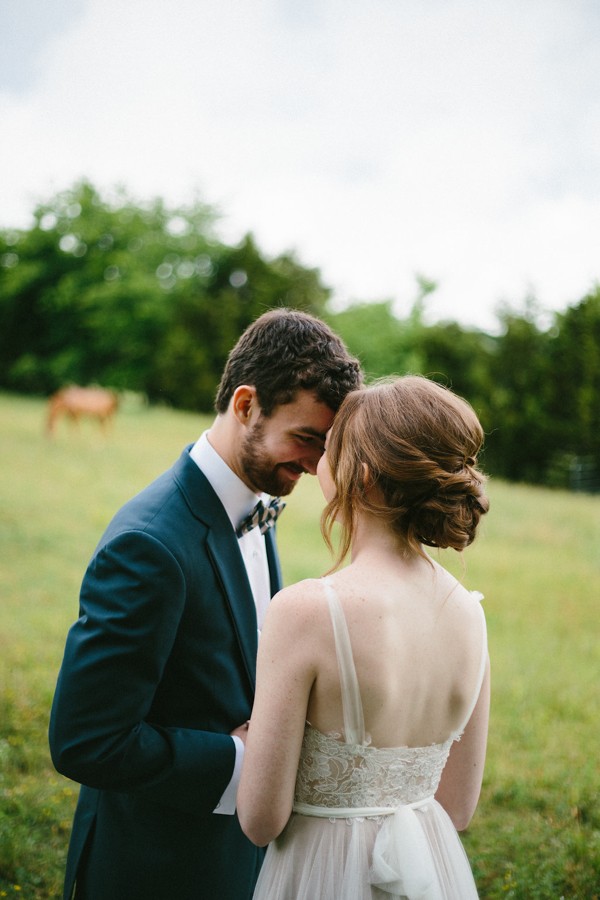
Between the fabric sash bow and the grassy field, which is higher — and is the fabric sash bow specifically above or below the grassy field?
above

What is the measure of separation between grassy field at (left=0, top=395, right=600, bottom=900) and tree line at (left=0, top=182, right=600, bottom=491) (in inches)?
53.7

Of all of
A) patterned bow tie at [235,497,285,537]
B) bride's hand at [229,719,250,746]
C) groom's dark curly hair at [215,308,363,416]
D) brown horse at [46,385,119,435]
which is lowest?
brown horse at [46,385,119,435]

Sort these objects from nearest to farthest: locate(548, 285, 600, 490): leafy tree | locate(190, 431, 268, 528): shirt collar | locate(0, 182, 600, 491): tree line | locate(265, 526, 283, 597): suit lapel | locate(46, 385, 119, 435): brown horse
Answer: locate(190, 431, 268, 528): shirt collar < locate(265, 526, 283, 597): suit lapel < locate(46, 385, 119, 435): brown horse < locate(548, 285, 600, 490): leafy tree < locate(0, 182, 600, 491): tree line

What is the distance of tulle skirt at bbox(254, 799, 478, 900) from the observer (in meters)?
1.47

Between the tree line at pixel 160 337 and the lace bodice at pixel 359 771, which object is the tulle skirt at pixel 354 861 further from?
the tree line at pixel 160 337

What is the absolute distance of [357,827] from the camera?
1519mm

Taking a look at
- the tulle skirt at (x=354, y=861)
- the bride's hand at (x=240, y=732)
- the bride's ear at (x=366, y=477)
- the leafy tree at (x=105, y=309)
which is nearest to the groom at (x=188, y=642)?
the bride's hand at (x=240, y=732)

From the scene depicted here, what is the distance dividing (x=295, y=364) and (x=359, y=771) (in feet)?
3.41

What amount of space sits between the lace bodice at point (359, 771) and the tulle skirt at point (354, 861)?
0.15ft

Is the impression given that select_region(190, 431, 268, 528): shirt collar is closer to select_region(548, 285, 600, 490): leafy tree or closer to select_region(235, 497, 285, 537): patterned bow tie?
select_region(235, 497, 285, 537): patterned bow tie

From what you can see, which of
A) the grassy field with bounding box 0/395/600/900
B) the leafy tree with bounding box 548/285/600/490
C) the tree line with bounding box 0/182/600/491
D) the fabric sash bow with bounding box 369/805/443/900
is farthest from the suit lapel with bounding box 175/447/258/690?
the leafy tree with bounding box 548/285/600/490

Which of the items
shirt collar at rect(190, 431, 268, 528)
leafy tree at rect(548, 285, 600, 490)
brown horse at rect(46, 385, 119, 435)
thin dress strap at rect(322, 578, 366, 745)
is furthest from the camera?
leafy tree at rect(548, 285, 600, 490)

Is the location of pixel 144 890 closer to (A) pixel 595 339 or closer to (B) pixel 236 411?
(B) pixel 236 411

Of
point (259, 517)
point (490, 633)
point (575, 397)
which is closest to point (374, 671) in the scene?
point (259, 517)
